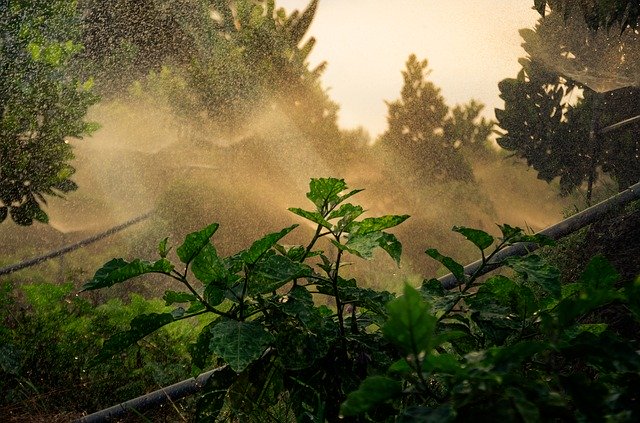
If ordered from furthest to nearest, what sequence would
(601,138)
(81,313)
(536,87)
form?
1. (536,87)
2. (601,138)
3. (81,313)

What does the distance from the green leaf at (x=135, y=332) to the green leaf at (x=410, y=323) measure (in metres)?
0.41

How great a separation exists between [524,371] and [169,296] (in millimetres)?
495

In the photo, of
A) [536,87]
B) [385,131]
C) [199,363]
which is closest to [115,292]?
[536,87]

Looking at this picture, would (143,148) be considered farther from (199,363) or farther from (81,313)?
(199,363)

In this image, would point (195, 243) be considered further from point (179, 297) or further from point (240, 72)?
point (240, 72)

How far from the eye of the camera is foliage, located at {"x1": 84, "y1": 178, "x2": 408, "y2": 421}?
757 millimetres

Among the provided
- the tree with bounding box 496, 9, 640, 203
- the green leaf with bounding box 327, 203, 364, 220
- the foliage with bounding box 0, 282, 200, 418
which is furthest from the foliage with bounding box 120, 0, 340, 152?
the green leaf with bounding box 327, 203, 364, 220

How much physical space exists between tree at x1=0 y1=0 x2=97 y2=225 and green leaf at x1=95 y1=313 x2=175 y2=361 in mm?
2939

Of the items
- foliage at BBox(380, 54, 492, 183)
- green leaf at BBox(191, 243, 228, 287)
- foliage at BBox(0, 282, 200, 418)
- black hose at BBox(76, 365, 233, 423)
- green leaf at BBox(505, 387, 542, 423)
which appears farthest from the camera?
foliage at BBox(380, 54, 492, 183)

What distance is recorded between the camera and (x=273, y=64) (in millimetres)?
12156

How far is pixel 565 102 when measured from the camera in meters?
9.09

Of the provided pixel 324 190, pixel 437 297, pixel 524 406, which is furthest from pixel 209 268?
pixel 524 406

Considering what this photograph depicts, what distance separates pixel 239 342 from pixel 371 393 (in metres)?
0.28

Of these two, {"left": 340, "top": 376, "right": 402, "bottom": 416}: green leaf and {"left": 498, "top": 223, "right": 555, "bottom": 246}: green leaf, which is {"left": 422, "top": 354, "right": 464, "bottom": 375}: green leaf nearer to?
{"left": 340, "top": 376, "right": 402, "bottom": 416}: green leaf
